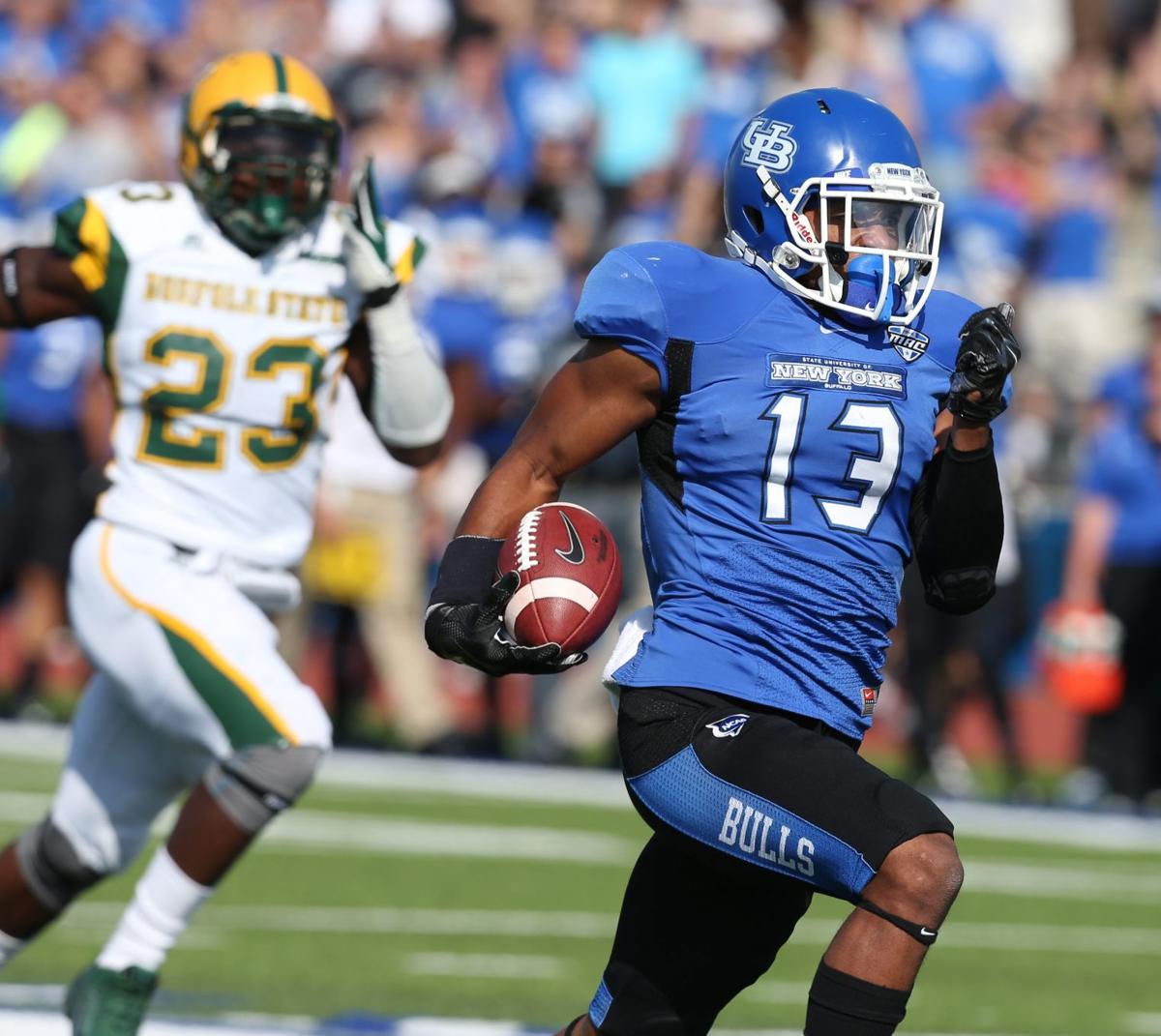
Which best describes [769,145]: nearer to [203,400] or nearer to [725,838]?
[725,838]

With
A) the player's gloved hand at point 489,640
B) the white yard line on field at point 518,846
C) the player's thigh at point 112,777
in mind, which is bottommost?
the white yard line on field at point 518,846

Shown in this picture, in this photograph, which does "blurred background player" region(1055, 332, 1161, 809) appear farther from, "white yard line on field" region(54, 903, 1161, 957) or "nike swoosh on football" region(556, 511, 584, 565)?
"nike swoosh on football" region(556, 511, 584, 565)

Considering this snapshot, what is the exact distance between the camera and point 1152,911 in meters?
7.94

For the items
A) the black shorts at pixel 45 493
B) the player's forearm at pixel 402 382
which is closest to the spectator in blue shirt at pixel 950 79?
the black shorts at pixel 45 493

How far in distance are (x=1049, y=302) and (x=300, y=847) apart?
17.1 feet

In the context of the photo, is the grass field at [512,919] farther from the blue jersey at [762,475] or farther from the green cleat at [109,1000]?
the blue jersey at [762,475]

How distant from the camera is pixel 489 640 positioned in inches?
149

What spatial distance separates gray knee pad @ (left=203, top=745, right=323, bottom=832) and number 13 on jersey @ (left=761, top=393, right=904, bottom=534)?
1327 millimetres

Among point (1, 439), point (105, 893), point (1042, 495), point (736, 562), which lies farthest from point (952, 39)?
point (736, 562)

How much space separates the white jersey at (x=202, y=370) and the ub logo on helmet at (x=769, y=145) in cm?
140

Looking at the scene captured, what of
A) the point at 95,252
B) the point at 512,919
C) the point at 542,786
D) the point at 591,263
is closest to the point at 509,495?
the point at 95,252

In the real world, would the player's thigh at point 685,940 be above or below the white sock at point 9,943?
above

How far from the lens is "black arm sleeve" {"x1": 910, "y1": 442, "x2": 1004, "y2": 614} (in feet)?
13.1

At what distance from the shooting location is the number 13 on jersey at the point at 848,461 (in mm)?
3902
